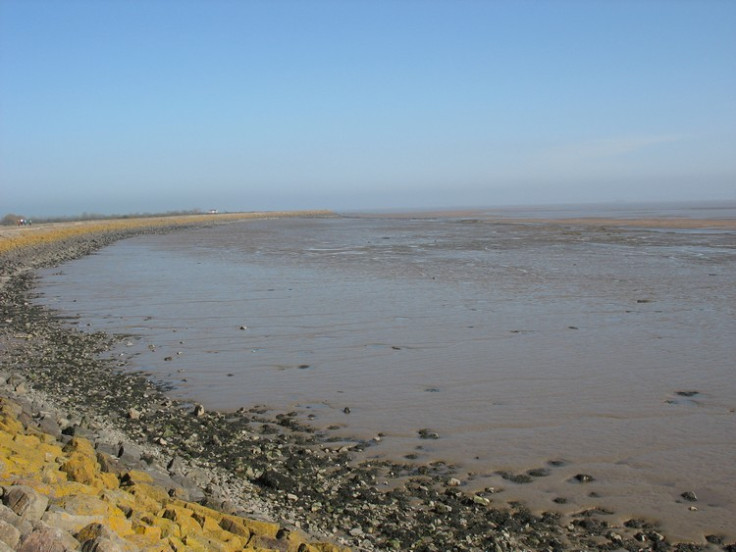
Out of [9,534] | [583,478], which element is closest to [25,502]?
[9,534]

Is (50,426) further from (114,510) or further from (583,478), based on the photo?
(583,478)

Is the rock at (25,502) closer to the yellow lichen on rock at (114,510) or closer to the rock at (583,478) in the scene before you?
the yellow lichen on rock at (114,510)

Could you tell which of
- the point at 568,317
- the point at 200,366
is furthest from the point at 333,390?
the point at 568,317

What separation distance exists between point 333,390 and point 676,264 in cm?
1724

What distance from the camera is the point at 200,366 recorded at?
9320 mm

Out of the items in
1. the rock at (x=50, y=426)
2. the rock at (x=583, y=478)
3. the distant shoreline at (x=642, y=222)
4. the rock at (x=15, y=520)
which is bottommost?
the rock at (x=583, y=478)

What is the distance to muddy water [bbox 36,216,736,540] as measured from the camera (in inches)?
229

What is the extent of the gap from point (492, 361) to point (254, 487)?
193 inches

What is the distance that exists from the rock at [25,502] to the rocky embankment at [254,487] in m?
0.03

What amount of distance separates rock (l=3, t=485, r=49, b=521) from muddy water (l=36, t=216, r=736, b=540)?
317 centimetres

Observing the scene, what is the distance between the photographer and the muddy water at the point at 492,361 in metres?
5.83

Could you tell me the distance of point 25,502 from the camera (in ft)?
11.8

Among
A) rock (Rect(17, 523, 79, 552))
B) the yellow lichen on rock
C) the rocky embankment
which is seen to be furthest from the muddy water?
rock (Rect(17, 523, 79, 552))

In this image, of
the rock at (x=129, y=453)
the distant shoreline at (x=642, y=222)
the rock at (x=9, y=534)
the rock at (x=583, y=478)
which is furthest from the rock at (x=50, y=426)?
the distant shoreline at (x=642, y=222)
